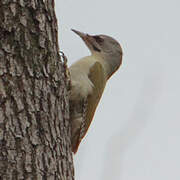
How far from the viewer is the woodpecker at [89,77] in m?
4.25

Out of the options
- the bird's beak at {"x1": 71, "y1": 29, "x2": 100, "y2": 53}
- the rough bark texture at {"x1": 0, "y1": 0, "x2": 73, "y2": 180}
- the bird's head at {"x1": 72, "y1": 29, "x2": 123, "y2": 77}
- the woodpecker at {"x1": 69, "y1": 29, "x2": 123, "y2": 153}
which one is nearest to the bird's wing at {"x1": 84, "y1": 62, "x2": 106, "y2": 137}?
the woodpecker at {"x1": 69, "y1": 29, "x2": 123, "y2": 153}

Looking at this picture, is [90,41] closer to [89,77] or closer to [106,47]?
[106,47]

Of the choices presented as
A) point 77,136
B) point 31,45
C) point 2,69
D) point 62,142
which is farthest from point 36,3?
point 77,136

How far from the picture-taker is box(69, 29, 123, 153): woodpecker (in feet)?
14.0

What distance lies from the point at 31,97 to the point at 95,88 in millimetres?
1830

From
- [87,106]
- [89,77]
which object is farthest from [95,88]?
[87,106]

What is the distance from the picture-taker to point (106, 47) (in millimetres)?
5609

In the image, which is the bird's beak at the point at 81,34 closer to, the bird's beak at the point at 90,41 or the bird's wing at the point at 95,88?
the bird's beak at the point at 90,41

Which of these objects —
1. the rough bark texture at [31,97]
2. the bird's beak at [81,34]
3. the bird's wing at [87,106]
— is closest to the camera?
the rough bark texture at [31,97]

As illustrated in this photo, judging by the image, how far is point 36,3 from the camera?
10.4 feet

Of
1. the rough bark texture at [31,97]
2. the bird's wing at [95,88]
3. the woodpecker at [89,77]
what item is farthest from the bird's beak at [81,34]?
the rough bark texture at [31,97]

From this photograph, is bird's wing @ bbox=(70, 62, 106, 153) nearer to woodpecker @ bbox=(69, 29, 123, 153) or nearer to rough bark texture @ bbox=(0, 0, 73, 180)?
woodpecker @ bbox=(69, 29, 123, 153)

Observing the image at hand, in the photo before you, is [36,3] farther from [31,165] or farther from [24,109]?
[31,165]

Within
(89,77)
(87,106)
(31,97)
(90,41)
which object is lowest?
(87,106)
